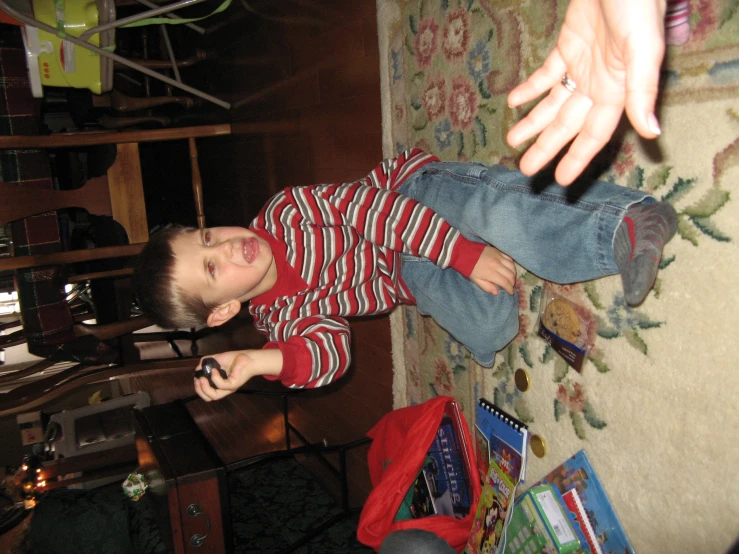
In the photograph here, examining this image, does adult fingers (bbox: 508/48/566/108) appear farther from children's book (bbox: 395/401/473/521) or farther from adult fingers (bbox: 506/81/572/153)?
children's book (bbox: 395/401/473/521)

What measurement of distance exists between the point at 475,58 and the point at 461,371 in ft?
2.63

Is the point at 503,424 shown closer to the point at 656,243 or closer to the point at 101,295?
the point at 656,243

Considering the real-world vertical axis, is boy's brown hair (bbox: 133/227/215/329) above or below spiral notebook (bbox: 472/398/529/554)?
above

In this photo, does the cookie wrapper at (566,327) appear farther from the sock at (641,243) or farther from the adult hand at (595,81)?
A: the adult hand at (595,81)

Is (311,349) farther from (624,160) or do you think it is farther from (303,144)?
(303,144)

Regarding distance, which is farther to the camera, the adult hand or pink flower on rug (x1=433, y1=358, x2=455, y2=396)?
pink flower on rug (x1=433, y1=358, x2=455, y2=396)

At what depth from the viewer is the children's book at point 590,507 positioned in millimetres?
1020

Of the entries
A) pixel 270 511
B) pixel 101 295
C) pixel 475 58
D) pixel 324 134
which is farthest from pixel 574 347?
pixel 101 295

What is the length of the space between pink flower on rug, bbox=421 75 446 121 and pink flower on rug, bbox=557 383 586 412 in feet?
2.41

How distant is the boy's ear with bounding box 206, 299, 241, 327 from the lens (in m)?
1.18

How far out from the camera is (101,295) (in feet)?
7.68

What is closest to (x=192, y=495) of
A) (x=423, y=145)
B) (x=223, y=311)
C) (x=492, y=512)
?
(x=223, y=311)

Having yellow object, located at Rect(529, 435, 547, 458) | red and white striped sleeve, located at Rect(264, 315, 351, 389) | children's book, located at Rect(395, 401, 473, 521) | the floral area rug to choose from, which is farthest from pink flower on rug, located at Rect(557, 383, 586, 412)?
red and white striped sleeve, located at Rect(264, 315, 351, 389)

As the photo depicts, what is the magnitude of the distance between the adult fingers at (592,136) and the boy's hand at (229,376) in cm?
70
